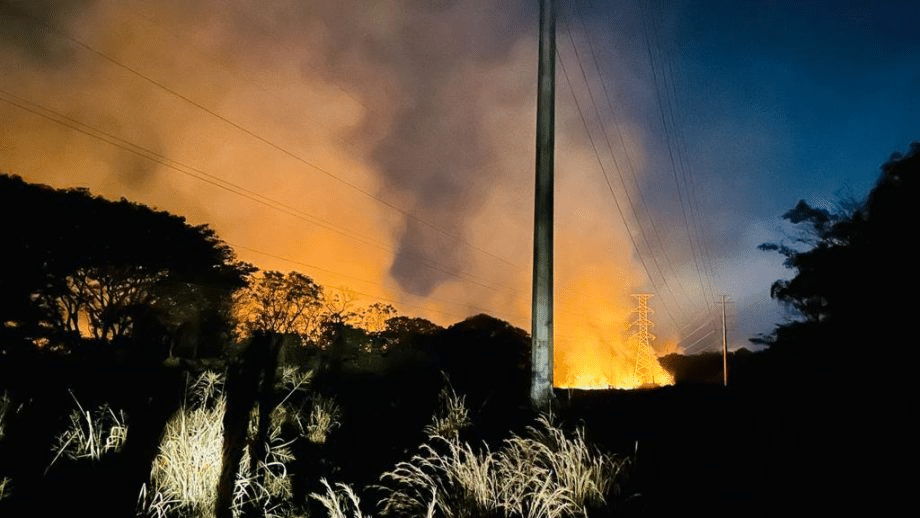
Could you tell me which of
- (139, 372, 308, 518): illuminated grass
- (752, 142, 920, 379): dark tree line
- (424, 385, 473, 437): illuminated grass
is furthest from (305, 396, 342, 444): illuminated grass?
(752, 142, 920, 379): dark tree line

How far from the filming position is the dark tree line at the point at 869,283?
781 inches

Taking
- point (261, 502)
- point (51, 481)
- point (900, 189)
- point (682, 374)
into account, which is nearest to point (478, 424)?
point (261, 502)

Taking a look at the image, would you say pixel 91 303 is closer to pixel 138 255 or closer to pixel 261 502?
pixel 138 255

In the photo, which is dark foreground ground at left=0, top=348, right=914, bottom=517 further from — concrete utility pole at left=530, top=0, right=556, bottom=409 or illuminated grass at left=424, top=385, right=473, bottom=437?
concrete utility pole at left=530, top=0, right=556, bottom=409

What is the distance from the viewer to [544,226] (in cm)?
1146

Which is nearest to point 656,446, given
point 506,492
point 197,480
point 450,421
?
point 450,421

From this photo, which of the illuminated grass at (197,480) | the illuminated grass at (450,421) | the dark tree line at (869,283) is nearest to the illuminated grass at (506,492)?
the illuminated grass at (197,480)

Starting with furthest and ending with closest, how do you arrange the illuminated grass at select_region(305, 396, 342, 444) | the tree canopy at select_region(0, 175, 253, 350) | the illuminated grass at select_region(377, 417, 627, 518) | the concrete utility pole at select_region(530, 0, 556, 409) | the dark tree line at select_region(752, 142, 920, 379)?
the tree canopy at select_region(0, 175, 253, 350), the dark tree line at select_region(752, 142, 920, 379), the concrete utility pole at select_region(530, 0, 556, 409), the illuminated grass at select_region(305, 396, 342, 444), the illuminated grass at select_region(377, 417, 627, 518)

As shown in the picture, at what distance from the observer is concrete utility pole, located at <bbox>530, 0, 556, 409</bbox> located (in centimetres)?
1069

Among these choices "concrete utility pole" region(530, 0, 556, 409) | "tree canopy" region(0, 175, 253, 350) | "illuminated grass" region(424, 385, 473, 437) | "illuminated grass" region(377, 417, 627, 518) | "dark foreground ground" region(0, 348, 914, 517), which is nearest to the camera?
"dark foreground ground" region(0, 348, 914, 517)

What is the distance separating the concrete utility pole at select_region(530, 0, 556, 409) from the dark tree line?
1034cm

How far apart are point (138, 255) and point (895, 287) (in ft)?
122

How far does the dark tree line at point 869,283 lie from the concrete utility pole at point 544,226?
10.3 metres

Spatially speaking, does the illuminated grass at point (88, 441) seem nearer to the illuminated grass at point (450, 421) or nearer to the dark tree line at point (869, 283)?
the illuminated grass at point (450, 421)
